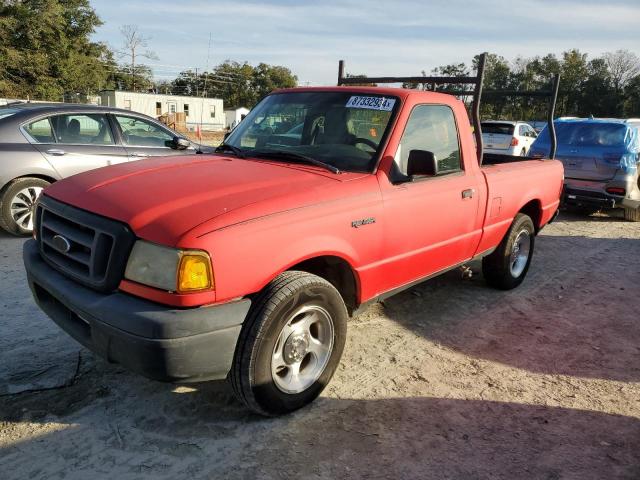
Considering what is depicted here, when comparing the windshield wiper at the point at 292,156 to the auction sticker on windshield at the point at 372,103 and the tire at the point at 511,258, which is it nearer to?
the auction sticker on windshield at the point at 372,103

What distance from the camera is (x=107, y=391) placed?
3191 mm

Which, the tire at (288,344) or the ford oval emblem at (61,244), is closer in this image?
the tire at (288,344)

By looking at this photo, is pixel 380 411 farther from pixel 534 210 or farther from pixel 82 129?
pixel 82 129

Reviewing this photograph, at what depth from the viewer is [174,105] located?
5328 centimetres

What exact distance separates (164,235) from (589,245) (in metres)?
6.80

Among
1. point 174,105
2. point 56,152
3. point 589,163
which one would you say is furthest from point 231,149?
point 174,105

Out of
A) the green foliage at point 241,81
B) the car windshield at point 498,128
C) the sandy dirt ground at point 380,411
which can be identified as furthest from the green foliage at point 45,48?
the sandy dirt ground at point 380,411

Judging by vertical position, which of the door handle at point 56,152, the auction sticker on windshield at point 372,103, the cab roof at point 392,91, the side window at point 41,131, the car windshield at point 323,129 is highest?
the cab roof at point 392,91

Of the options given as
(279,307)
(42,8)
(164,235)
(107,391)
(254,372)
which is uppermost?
(42,8)

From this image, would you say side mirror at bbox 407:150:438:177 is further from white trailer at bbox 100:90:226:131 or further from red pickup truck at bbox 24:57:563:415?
white trailer at bbox 100:90:226:131

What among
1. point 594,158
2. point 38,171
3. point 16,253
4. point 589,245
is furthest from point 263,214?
point 594,158

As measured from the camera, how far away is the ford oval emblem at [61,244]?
287cm

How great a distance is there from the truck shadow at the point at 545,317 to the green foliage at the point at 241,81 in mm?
83717

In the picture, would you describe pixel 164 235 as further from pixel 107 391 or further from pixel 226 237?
pixel 107 391
